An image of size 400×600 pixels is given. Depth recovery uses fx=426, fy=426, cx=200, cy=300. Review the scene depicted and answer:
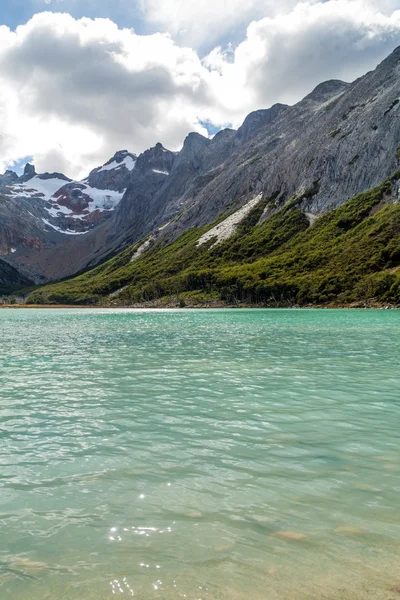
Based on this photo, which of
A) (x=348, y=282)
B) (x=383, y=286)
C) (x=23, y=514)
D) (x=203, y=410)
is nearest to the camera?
(x=23, y=514)

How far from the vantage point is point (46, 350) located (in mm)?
35500

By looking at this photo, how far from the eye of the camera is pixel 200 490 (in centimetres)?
912

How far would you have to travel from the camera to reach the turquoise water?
20.2ft

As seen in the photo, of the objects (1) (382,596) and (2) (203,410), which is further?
(2) (203,410)

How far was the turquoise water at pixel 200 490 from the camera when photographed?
616cm

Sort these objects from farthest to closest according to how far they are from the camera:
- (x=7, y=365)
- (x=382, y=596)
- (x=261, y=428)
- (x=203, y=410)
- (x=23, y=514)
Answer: (x=7, y=365), (x=203, y=410), (x=261, y=428), (x=23, y=514), (x=382, y=596)

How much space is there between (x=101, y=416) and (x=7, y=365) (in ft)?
49.9

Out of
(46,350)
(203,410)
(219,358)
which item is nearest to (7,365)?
(46,350)

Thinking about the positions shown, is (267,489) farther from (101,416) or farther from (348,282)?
(348,282)

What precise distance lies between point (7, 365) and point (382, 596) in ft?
87.5

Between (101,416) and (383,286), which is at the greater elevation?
(383,286)

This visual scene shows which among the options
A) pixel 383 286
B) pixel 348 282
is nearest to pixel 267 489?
pixel 383 286

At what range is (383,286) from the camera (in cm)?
13600

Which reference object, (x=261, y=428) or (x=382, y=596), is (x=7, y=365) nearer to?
(x=261, y=428)
